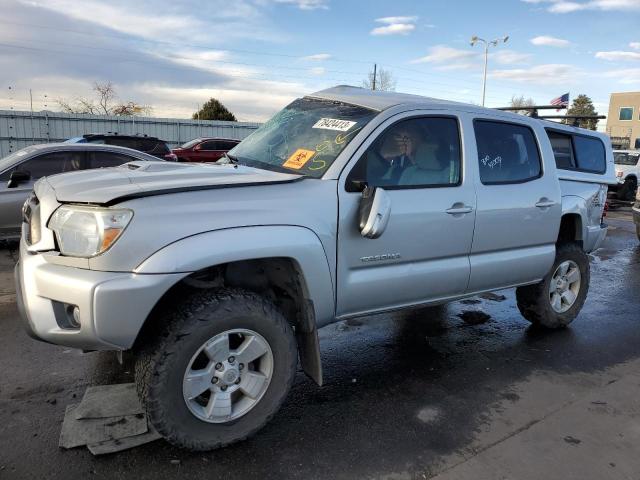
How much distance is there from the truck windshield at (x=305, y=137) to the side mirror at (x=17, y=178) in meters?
4.30

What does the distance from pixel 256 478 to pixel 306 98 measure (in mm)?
2769

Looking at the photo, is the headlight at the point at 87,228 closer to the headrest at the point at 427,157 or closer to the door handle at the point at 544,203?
the headrest at the point at 427,157

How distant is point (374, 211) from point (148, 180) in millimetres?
1269

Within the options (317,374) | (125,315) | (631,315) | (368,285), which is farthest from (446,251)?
(631,315)

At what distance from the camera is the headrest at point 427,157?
3635 millimetres

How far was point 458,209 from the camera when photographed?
3.68 meters

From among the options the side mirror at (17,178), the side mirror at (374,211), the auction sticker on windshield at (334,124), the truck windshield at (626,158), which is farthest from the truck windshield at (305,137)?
the truck windshield at (626,158)

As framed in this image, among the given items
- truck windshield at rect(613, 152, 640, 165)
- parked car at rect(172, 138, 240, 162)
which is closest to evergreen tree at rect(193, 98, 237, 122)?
parked car at rect(172, 138, 240, 162)

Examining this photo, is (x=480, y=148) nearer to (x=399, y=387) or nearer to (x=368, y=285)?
(x=368, y=285)

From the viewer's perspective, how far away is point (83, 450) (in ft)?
9.25

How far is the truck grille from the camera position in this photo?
2.81 meters

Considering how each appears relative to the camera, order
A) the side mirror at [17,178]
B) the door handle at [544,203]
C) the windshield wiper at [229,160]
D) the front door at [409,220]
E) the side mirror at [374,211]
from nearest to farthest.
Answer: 1. the side mirror at [374,211]
2. the front door at [409,220]
3. the windshield wiper at [229,160]
4. the door handle at [544,203]
5. the side mirror at [17,178]

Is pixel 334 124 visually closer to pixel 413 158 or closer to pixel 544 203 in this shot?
pixel 413 158

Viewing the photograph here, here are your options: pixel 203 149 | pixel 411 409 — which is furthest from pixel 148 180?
pixel 203 149
